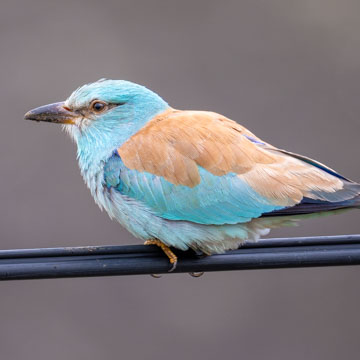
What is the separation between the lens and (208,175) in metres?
2.92

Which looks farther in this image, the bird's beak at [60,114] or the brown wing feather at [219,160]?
the bird's beak at [60,114]

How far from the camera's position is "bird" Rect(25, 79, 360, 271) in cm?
288

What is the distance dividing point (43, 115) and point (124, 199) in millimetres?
604

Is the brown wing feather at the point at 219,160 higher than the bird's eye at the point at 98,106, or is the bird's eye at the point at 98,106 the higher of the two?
the bird's eye at the point at 98,106

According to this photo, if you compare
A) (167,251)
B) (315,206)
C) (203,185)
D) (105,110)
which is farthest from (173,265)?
(105,110)

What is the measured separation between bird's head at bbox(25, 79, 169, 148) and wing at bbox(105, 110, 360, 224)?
0.25m

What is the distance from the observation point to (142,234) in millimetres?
2994

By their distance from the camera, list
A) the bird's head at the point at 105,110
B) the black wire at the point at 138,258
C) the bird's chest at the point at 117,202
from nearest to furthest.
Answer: the black wire at the point at 138,258, the bird's chest at the point at 117,202, the bird's head at the point at 105,110

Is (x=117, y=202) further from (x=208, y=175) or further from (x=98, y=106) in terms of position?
(x=98, y=106)

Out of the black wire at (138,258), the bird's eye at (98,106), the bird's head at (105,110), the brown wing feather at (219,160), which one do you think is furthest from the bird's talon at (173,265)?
the bird's eye at (98,106)

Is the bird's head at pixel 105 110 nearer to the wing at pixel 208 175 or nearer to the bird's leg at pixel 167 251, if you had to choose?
the wing at pixel 208 175

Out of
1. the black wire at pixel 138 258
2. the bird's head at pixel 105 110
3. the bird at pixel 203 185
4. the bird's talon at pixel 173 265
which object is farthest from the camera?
the bird's head at pixel 105 110

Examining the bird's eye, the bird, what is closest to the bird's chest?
the bird

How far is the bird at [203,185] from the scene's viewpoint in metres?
2.88
